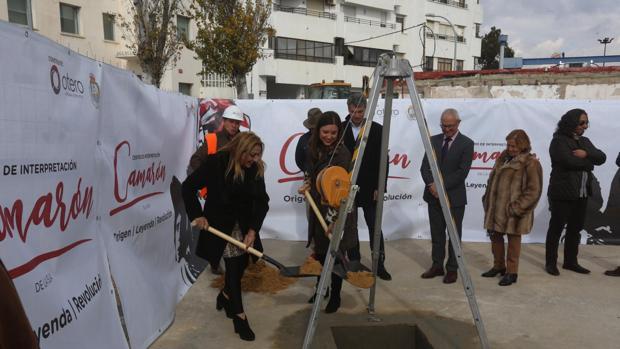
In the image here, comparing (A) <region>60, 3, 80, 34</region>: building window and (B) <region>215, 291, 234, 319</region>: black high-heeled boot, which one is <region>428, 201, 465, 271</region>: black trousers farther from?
(A) <region>60, 3, 80, 34</region>: building window

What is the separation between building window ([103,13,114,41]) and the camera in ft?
86.3

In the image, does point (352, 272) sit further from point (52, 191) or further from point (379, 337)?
point (52, 191)

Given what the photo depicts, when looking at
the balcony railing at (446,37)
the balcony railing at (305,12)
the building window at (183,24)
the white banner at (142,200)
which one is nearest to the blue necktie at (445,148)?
the white banner at (142,200)

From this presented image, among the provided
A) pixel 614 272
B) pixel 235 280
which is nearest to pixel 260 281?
pixel 235 280

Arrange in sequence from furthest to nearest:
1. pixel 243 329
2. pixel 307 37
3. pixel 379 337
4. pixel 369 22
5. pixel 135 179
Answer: pixel 369 22 < pixel 307 37 < pixel 379 337 < pixel 243 329 < pixel 135 179

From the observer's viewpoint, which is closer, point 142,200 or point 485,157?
point 142,200

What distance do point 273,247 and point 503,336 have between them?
3.43m

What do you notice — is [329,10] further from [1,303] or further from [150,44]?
[1,303]

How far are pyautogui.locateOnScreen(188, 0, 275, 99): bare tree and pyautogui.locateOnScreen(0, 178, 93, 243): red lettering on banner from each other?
69.1 feet

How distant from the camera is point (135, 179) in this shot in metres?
3.62

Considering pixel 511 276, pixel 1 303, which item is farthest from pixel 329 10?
pixel 1 303

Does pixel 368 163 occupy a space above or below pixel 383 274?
above

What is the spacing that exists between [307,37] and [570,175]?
3459cm

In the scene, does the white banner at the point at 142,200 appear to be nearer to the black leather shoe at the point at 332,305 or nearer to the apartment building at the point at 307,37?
the black leather shoe at the point at 332,305
